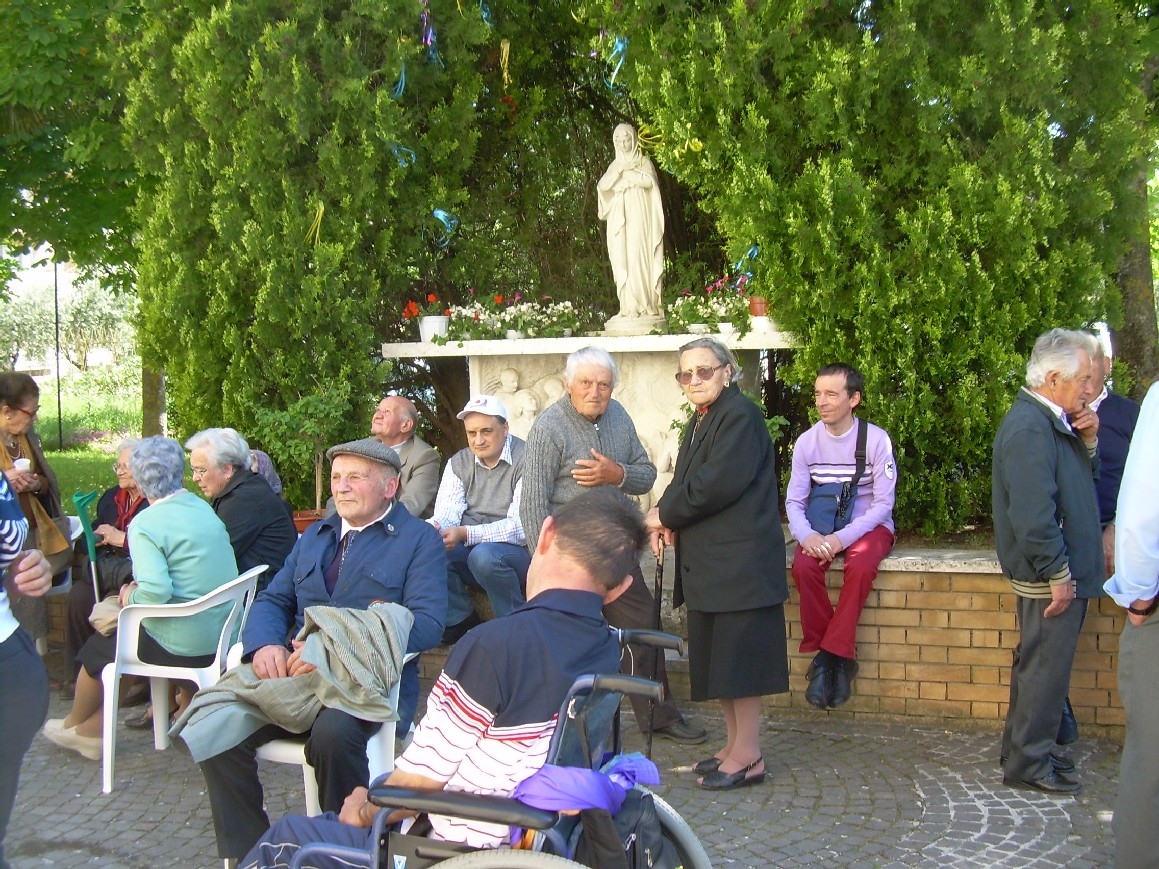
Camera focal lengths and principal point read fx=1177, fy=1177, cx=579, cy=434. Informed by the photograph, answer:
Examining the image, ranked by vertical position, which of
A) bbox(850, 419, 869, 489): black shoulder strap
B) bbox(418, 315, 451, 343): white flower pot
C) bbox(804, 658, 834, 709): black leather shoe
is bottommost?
bbox(804, 658, 834, 709): black leather shoe

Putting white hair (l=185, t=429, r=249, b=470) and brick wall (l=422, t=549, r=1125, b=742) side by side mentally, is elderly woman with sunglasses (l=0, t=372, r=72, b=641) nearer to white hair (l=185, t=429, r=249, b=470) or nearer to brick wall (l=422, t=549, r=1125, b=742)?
white hair (l=185, t=429, r=249, b=470)

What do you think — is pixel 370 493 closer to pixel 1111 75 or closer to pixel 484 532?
pixel 484 532

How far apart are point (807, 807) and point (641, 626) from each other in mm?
1024

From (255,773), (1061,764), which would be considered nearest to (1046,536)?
(1061,764)

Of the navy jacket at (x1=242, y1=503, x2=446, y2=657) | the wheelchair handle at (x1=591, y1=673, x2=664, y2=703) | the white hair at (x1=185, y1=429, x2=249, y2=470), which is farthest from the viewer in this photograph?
the white hair at (x1=185, y1=429, x2=249, y2=470)

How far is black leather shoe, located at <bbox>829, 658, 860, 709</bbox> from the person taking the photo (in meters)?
5.57

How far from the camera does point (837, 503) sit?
561cm

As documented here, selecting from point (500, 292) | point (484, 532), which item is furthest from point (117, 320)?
point (484, 532)

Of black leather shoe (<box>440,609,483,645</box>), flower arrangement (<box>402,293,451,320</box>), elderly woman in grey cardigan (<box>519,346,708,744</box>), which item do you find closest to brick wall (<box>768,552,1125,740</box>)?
elderly woman in grey cardigan (<box>519,346,708,744</box>)

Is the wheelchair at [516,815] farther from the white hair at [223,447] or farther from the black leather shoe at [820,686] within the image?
the white hair at [223,447]

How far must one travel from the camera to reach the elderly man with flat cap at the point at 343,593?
3.83 m

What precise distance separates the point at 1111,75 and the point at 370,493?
4704 mm

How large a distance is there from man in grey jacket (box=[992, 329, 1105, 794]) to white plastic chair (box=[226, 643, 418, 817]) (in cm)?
237

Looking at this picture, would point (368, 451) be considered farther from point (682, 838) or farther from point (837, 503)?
point (837, 503)
